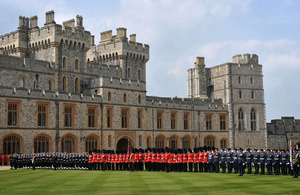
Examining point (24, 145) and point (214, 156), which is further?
point (24, 145)

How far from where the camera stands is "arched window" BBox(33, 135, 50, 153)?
125 ft

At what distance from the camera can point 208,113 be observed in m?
55.4

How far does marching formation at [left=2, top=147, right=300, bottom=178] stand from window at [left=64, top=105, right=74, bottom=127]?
8.11m

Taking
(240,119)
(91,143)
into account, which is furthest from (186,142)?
(91,143)

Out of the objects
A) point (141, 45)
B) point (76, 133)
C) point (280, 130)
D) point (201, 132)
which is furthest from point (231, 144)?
point (76, 133)

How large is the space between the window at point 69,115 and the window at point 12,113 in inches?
201

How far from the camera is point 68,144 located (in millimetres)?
40719

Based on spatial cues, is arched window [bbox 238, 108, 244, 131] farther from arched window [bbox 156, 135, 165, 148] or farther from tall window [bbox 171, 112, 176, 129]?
arched window [bbox 156, 135, 165, 148]

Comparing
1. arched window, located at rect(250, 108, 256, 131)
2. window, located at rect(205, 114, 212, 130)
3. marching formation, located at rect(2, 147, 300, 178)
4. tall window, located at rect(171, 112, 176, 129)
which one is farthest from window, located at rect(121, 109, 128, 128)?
arched window, located at rect(250, 108, 256, 131)

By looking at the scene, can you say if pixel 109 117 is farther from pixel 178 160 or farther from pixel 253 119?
pixel 253 119

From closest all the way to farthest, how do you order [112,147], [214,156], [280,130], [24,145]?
1. [214,156]
2. [24,145]
3. [112,147]
4. [280,130]

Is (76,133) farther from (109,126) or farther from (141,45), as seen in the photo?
(141,45)

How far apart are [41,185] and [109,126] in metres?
25.8

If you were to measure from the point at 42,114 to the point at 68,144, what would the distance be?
13.2 feet
